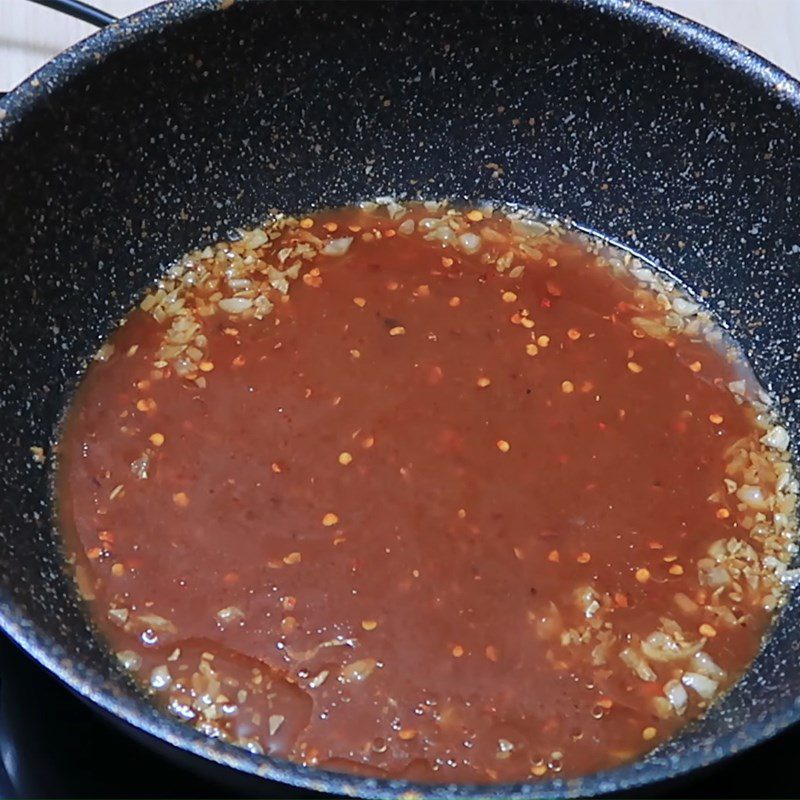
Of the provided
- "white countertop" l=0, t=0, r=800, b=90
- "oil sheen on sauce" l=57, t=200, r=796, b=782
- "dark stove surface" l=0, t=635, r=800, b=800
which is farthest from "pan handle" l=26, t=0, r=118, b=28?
"dark stove surface" l=0, t=635, r=800, b=800

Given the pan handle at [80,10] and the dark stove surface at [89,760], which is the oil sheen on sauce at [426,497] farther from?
the pan handle at [80,10]

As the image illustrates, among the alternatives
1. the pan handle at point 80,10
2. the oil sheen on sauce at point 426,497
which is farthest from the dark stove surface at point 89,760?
the pan handle at point 80,10

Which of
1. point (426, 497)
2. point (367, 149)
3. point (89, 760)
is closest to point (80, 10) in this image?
point (367, 149)

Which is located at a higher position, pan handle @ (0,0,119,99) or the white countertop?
the white countertop

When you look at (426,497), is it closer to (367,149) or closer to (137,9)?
(367,149)

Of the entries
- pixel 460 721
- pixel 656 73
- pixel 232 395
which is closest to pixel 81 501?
pixel 232 395

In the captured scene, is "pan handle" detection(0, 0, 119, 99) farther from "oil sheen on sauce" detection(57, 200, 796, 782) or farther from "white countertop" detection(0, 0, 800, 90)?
"oil sheen on sauce" detection(57, 200, 796, 782)
